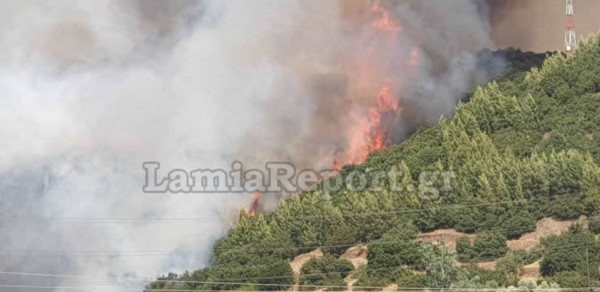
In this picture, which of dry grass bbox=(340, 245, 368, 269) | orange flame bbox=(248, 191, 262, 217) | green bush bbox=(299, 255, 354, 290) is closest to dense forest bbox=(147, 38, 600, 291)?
green bush bbox=(299, 255, 354, 290)

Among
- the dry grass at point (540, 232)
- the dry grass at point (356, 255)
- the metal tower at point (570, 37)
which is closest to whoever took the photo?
the dry grass at point (540, 232)

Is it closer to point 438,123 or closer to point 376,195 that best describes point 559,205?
point 376,195

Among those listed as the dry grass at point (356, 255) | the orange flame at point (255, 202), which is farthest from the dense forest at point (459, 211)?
the orange flame at point (255, 202)

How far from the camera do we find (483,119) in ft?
449

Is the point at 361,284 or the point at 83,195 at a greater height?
the point at 83,195

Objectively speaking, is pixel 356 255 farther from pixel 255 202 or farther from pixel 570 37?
pixel 570 37

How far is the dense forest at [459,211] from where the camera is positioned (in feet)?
308

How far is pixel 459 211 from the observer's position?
112m

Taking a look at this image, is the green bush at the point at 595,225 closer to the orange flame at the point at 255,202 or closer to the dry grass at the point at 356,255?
the dry grass at the point at 356,255

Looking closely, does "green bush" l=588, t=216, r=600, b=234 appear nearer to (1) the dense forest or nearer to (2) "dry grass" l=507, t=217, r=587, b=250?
(1) the dense forest

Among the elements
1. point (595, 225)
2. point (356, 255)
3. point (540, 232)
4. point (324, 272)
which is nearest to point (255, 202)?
point (356, 255)

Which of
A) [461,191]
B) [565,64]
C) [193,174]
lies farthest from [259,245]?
[565,64]

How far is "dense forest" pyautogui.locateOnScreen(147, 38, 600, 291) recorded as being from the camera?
3698 inches

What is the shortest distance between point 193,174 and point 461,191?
105 ft
